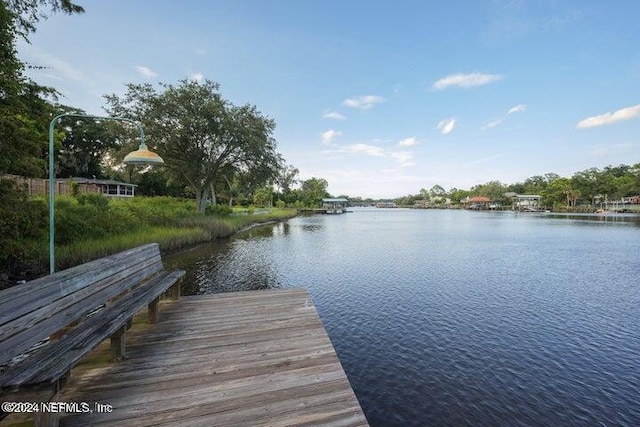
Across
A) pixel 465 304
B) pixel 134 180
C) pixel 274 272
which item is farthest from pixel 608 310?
pixel 134 180

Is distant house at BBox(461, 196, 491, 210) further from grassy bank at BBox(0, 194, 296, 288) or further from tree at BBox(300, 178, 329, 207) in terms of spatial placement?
grassy bank at BBox(0, 194, 296, 288)

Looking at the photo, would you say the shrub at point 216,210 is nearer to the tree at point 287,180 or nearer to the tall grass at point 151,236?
the tall grass at point 151,236

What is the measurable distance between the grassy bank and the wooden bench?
219 inches

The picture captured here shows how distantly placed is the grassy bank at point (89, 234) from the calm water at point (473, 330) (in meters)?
2.05

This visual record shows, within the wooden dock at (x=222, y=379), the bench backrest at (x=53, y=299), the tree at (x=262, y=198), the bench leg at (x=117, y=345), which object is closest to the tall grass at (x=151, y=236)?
the bench backrest at (x=53, y=299)

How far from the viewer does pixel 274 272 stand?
1119 centimetres

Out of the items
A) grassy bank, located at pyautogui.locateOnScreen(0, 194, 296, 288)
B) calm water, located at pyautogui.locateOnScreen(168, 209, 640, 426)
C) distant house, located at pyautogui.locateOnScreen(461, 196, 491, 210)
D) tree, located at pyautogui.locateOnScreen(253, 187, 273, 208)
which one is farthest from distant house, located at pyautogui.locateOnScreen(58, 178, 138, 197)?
distant house, located at pyautogui.locateOnScreen(461, 196, 491, 210)

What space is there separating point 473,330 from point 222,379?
5.54 m

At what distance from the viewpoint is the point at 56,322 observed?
2848mm

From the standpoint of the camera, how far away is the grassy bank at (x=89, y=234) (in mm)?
8305

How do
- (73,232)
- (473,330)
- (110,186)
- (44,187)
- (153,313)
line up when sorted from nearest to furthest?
(153,313) < (473,330) < (73,232) < (44,187) < (110,186)

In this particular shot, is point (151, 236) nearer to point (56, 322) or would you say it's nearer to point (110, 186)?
point (56, 322)

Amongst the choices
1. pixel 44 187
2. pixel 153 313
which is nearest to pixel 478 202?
pixel 44 187

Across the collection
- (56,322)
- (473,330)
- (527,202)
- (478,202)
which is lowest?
(473,330)
